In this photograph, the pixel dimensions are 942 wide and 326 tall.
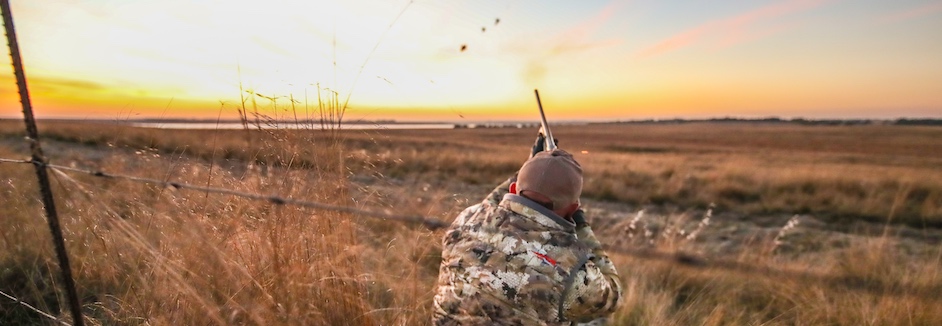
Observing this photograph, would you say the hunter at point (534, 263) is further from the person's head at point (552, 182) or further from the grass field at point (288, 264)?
the grass field at point (288, 264)

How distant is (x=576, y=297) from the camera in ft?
4.96

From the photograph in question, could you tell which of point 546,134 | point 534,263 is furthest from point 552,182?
point 546,134

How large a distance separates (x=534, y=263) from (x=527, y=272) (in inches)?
1.3

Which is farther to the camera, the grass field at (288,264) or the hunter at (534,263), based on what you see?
the grass field at (288,264)

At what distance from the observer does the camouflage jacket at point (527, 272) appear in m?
1.52

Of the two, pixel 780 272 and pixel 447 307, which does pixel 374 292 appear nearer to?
pixel 447 307

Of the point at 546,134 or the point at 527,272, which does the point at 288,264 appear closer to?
the point at 527,272

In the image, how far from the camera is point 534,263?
5.00 feet

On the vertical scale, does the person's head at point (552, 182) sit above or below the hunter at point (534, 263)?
above

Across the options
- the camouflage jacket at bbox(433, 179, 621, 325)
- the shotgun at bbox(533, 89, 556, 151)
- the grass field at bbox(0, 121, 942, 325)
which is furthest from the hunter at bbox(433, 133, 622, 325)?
the shotgun at bbox(533, 89, 556, 151)

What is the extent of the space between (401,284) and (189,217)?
1.02m

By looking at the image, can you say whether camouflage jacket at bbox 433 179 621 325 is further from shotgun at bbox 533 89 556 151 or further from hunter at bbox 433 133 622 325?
shotgun at bbox 533 89 556 151

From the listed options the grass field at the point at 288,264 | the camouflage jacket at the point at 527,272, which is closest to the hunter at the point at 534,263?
the camouflage jacket at the point at 527,272

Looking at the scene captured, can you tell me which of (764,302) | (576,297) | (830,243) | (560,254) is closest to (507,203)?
(560,254)
